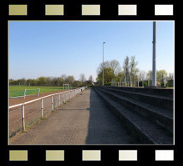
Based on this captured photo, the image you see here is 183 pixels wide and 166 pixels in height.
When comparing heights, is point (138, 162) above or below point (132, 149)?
below

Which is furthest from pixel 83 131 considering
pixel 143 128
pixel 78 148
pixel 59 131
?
pixel 78 148

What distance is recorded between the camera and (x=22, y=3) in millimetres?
2004

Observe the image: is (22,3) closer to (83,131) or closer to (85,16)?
(85,16)

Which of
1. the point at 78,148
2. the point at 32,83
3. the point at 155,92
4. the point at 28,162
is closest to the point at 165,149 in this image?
the point at 78,148

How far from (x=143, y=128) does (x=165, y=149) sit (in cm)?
134

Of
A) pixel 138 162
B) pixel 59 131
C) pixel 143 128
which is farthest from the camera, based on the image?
pixel 59 131

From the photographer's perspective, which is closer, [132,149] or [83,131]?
[132,149]
